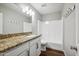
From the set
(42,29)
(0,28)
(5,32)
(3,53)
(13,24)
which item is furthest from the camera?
(42,29)

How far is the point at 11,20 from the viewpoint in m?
1.67

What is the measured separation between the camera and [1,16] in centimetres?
146

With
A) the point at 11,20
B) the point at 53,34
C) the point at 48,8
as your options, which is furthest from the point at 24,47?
the point at 48,8

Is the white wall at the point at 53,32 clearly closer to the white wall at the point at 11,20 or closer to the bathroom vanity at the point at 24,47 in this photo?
the bathroom vanity at the point at 24,47

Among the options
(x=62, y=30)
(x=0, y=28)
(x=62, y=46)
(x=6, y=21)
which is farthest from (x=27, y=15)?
(x=62, y=46)

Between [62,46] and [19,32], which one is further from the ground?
[19,32]

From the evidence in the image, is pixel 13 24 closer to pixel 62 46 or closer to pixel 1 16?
pixel 1 16

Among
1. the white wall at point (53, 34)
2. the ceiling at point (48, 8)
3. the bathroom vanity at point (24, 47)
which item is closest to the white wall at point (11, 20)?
the bathroom vanity at point (24, 47)

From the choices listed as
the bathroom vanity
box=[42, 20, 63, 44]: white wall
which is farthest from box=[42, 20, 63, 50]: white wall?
the bathroom vanity

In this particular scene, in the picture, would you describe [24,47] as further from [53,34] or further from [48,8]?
[48,8]

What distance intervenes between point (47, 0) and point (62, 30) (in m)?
0.92

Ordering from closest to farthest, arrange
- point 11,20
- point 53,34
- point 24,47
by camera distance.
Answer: point 24,47, point 11,20, point 53,34

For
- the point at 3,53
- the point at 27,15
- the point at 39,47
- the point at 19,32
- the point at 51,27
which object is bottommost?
the point at 39,47

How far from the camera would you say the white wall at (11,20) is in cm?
152
